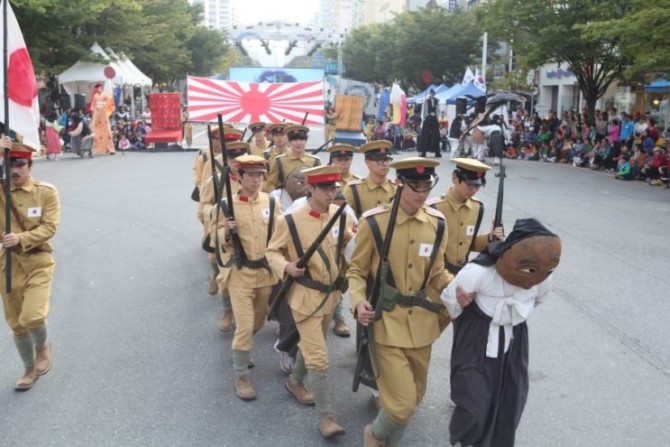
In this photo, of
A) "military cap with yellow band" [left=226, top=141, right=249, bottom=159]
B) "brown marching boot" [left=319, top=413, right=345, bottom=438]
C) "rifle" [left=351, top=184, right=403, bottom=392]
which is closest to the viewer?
"rifle" [left=351, top=184, right=403, bottom=392]

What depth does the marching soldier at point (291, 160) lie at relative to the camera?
795 cm

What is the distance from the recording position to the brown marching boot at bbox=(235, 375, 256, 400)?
5.32 metres

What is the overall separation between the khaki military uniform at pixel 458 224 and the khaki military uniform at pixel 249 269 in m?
1.33

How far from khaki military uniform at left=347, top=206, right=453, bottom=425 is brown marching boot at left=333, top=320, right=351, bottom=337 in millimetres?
2453

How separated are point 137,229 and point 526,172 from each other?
12396 mm

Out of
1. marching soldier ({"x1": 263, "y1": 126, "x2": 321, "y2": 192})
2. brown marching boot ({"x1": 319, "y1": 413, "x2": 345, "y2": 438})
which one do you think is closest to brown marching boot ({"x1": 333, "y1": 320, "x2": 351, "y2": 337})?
marching soldier ({"x1": 263, "y1": 126, "x2": 321, "y2": 192})

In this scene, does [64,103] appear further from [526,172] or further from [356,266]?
[356,266]

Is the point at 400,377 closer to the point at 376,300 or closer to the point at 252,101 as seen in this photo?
the point at 376,300

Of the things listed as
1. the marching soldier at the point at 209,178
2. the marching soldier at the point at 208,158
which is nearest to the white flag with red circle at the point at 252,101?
the marching soldier at the point at 209,178

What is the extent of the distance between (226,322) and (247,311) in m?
1.53

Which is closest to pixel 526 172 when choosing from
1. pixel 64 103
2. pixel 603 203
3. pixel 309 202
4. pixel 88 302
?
pixel 603 203

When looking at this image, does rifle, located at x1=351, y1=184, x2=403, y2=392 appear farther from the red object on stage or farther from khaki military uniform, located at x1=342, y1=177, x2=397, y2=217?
the red object on stage

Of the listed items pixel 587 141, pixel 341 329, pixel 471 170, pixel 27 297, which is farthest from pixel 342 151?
pixel 587 141

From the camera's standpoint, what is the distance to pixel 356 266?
14.2ft
